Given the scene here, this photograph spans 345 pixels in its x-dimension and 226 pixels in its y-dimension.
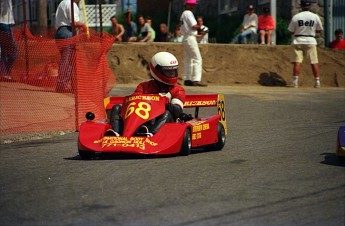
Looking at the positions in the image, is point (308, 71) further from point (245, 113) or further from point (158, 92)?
point (158, 92)

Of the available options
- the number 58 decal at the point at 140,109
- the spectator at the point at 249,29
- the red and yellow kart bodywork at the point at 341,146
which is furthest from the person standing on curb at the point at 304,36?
the red and yellow kart bodywork at the point at 341,146

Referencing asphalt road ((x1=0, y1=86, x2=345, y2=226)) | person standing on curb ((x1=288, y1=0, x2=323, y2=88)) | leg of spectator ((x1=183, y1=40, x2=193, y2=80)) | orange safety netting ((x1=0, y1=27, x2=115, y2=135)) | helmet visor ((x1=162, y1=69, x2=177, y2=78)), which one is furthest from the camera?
person standing on curb ((x1=288, y1=0, x2=323, y2=88))

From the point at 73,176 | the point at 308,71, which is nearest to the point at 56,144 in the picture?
the point at 73,176

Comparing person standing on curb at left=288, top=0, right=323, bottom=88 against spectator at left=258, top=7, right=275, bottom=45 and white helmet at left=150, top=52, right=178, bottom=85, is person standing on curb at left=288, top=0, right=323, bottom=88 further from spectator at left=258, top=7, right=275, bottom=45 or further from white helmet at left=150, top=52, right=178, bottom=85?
white helmet at left=150, top=52, right=178, bottom=85

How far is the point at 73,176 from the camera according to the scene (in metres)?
9.73

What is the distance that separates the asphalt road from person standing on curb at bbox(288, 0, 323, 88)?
29.6 feet

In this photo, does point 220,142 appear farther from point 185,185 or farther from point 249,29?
point 249,29

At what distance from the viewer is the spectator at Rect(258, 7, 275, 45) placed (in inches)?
1044

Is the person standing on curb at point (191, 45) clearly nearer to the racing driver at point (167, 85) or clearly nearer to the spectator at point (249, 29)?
the spectator at point (249, 29)

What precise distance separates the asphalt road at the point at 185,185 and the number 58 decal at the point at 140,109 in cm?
58

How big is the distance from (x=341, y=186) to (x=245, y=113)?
27.0ft

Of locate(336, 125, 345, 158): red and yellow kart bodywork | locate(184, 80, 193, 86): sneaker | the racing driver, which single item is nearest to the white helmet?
the racing driver

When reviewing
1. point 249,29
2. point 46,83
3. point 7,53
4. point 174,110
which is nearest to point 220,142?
point 174,110

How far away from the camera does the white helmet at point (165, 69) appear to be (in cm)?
1201
